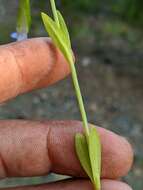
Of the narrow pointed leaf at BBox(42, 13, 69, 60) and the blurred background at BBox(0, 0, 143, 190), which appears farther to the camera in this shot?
the blurred background at BBox(0, 0, 143, 190)

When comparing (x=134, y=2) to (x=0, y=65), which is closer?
(x=0, y=65)

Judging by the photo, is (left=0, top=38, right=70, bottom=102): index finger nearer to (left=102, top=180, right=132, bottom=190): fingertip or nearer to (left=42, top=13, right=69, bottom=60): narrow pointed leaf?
(left=42, top=13, right=69, bottom=60): narrow pointed leaf

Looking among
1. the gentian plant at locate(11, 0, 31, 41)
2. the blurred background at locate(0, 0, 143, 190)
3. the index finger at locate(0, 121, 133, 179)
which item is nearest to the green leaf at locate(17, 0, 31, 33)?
the gentian plant at locate(11, 0, 31, 41)

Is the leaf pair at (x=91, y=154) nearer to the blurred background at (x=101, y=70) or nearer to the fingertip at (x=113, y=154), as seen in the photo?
the fingertip at (x=113, y=154)

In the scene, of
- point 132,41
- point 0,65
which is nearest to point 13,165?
point 0,65

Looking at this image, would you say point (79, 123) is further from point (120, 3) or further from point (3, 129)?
point (120, 3)

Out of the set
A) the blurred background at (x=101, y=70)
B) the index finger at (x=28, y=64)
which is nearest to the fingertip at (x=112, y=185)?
the index finger at (x=28, y=64)

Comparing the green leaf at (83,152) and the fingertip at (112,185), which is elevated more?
the green leaf at (83,152)

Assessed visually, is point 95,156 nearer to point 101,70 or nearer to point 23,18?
point 23,18
